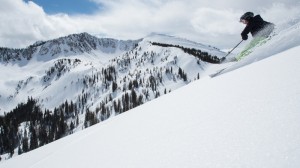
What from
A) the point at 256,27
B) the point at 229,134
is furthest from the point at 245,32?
the point at 229,134

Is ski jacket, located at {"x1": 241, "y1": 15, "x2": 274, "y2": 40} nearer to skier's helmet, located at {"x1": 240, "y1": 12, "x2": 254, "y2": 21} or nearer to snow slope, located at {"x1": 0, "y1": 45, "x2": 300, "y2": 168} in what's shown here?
skier's helmet, located at {"x1": 240, "y1": 12, "x2": 254, "y2": 21}

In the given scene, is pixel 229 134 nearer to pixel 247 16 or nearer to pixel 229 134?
pixel 229 134

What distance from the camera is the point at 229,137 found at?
3.57m

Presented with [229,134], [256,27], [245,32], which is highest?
[256,27]

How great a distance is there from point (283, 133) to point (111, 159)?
320cm

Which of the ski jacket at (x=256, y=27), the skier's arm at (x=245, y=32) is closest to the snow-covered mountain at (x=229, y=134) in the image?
the ski jacket at (x=256, y=27)

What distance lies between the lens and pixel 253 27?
55.3 feet

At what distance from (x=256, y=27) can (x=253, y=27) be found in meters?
0.21

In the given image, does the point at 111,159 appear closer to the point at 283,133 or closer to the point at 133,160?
the point at 133,160

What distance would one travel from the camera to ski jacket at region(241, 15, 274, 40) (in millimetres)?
15766

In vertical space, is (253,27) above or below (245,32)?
above

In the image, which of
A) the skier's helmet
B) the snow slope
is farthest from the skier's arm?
the snow slope

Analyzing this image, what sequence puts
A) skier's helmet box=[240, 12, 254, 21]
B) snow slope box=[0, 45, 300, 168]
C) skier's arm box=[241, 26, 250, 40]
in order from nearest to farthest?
snow slope box=[0, 45, 300, 168]
skier's helmet box=[240, 12, 254, 21]
skier's arm box=[241, 26, 250, 40]

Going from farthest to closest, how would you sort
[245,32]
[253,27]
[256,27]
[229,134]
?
[245,32] → [253,27] → [256,27] → [229,134]
